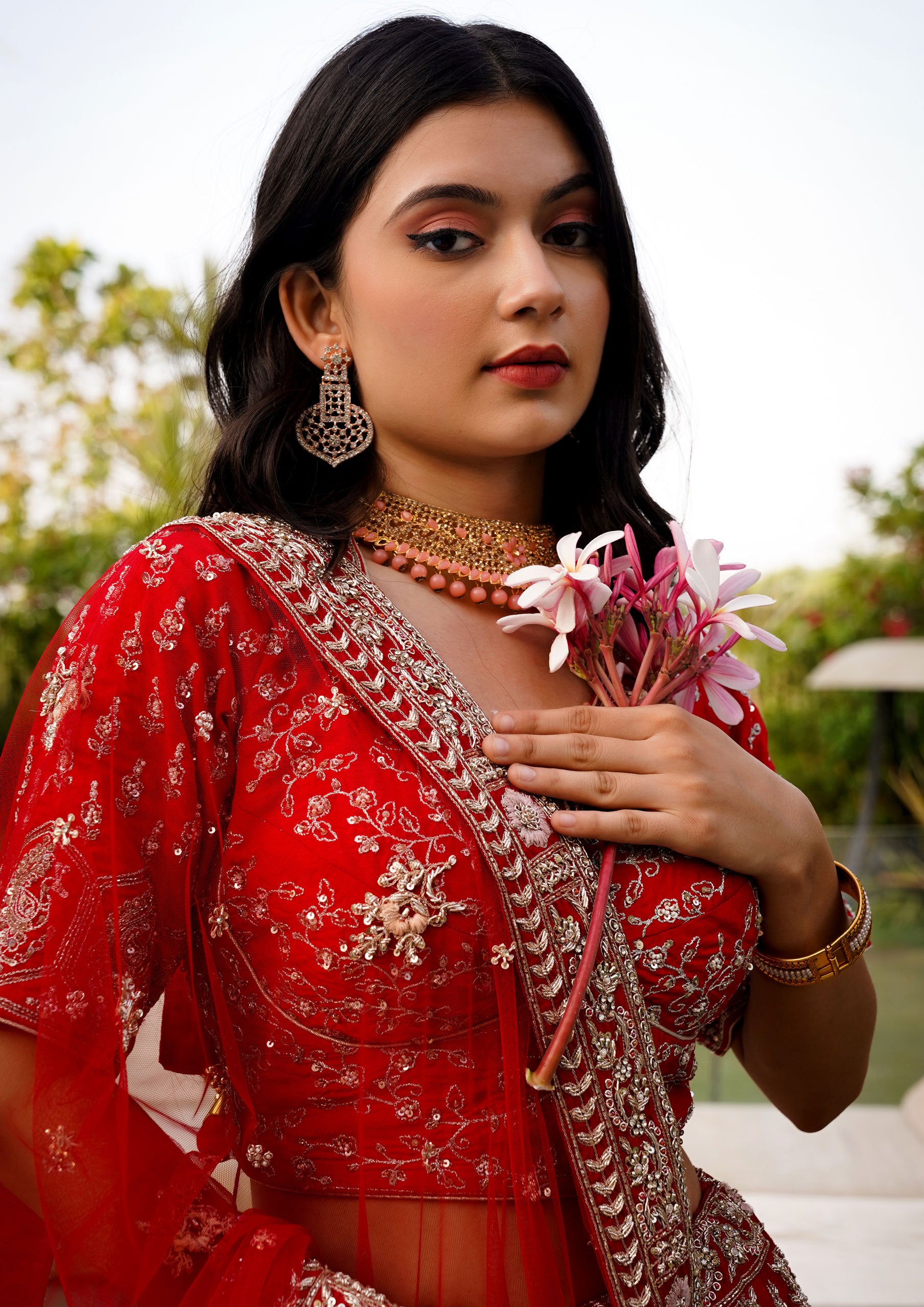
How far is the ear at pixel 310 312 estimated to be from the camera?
1417 mm

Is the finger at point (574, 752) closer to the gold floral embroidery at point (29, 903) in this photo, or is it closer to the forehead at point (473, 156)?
the gold floral embroidery at point (29, 903)

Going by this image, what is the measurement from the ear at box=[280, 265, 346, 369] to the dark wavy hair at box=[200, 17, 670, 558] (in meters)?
0.02

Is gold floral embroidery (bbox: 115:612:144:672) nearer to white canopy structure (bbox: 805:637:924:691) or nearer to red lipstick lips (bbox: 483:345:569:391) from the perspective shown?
red lipstick lips (bbox: 483:345:569:391)

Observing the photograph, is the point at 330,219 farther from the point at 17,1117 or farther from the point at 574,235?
the point at 17,1117

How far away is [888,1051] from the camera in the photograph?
450 centimetres

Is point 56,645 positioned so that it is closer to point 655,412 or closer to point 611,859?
point 611,859

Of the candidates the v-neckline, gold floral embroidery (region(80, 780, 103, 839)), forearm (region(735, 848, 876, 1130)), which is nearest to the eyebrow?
the v-neckline

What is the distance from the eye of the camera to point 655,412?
5.72 ft

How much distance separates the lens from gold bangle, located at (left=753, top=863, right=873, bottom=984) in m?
1.38

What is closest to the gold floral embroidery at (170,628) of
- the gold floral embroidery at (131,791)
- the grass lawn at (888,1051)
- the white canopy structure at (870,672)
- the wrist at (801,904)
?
the gold floral embroidery at (131,791)

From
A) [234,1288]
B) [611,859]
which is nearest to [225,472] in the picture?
[611,859]

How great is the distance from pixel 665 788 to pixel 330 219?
77 cm

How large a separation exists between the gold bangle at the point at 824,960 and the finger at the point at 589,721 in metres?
0.32

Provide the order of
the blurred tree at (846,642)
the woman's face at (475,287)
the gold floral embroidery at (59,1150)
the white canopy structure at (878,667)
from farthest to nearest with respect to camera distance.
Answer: the blurred tree at (846,642)
the white canopy structure at (878,667)
the woman's face at (475,287)
the gold floral embroidery at (59,1150)
